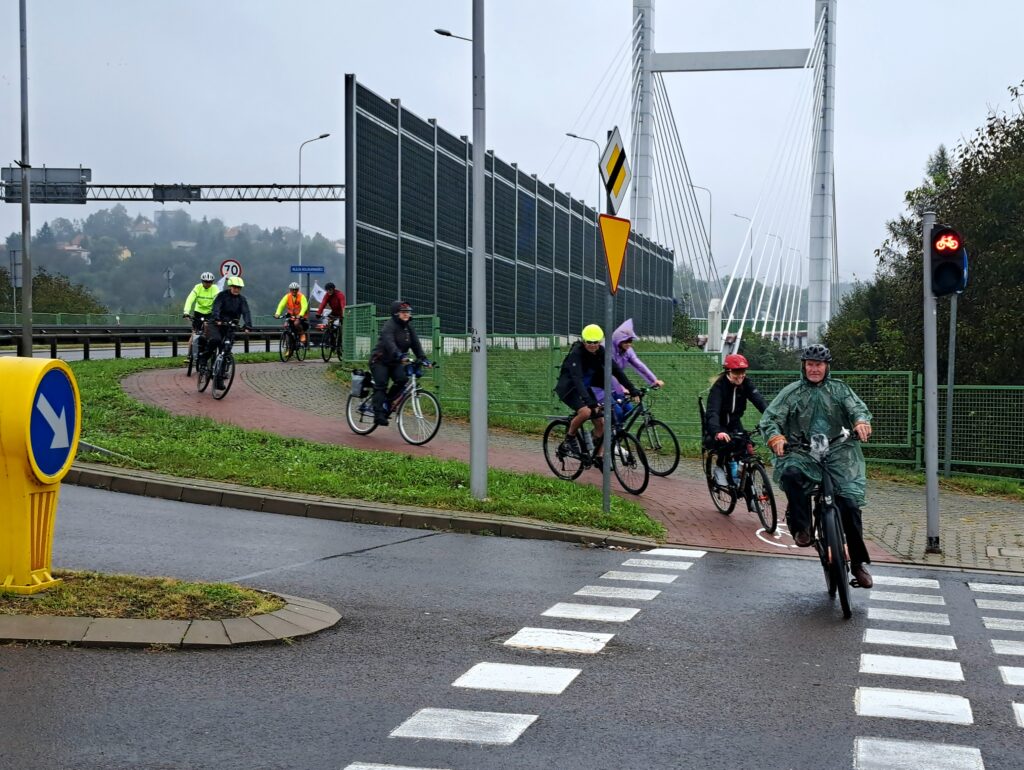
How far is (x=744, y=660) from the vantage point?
6.13 meters

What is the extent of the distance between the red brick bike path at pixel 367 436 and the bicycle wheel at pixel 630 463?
14 centimetres

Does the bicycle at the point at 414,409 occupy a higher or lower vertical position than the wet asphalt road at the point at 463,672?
higher

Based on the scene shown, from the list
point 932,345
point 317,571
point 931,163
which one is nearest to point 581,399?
point 932,345

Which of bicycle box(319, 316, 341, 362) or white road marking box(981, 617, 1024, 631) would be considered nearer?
white road marking box(981, 617, 1024, 631)

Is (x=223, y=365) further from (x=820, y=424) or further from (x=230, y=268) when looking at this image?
(x=230, y=268)

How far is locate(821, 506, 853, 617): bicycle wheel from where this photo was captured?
7422mm

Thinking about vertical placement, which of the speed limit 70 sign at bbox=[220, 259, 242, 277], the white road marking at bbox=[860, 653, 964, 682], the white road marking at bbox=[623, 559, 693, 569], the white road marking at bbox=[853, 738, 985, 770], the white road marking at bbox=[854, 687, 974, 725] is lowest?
the white road marking at bbox=[860, 653, 964, 682]

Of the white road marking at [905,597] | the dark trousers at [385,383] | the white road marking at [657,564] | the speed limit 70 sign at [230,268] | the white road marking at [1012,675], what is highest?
the speed limit 70 sign at [230,268]

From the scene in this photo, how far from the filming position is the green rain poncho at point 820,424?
26.0 feet

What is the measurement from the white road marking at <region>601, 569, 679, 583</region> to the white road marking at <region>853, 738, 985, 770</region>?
368cm

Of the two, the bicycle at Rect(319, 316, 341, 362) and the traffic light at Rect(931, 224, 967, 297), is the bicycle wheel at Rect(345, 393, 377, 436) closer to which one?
the traffic light at Rect(931, 224, 967, 297)

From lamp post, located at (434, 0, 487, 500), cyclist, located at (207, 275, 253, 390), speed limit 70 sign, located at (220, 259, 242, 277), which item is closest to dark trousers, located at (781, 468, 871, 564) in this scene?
lamp post, located at (434, 0, 487, 500)

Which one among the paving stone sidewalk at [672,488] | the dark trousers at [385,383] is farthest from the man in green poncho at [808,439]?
the dark trousers at [385,383]

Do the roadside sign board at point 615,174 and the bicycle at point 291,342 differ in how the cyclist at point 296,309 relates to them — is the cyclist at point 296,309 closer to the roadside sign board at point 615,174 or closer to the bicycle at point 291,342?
→ the bicycle at point 291,342
